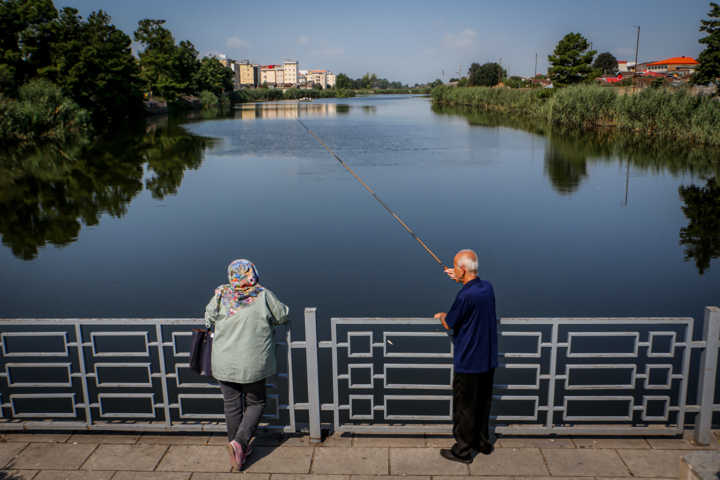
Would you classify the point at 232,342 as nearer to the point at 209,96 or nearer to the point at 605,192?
the point at 605,192

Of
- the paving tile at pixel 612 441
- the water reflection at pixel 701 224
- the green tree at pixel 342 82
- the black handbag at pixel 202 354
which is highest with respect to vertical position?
the green tree at pixel 342 82

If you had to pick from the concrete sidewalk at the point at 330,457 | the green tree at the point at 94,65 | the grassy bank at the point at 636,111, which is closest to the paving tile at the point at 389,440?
the concrete sidewalk at the point at 330,457

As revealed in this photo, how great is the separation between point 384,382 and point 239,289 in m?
1.39

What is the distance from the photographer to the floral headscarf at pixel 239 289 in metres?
3.79

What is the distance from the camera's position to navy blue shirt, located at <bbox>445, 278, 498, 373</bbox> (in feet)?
12.3

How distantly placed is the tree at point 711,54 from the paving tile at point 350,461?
3341 cm

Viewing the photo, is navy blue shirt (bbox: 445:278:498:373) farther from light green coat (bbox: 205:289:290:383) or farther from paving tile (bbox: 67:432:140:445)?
paving tile (bbox: 67:432:140:445)

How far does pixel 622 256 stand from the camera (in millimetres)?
11062

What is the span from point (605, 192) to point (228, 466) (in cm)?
1654

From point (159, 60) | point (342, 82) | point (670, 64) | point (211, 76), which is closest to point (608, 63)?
point (670, 64)

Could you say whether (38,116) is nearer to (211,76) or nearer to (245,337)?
(245,337)

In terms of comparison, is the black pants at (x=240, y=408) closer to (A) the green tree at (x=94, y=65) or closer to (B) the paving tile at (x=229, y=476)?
(B) the paving tile at (x=229, y=476)

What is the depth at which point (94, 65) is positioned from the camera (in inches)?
1903

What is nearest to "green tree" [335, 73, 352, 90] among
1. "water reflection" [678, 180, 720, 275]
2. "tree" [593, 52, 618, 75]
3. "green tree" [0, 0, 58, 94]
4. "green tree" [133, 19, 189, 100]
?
"tree" [593, 52, 618, 75]
